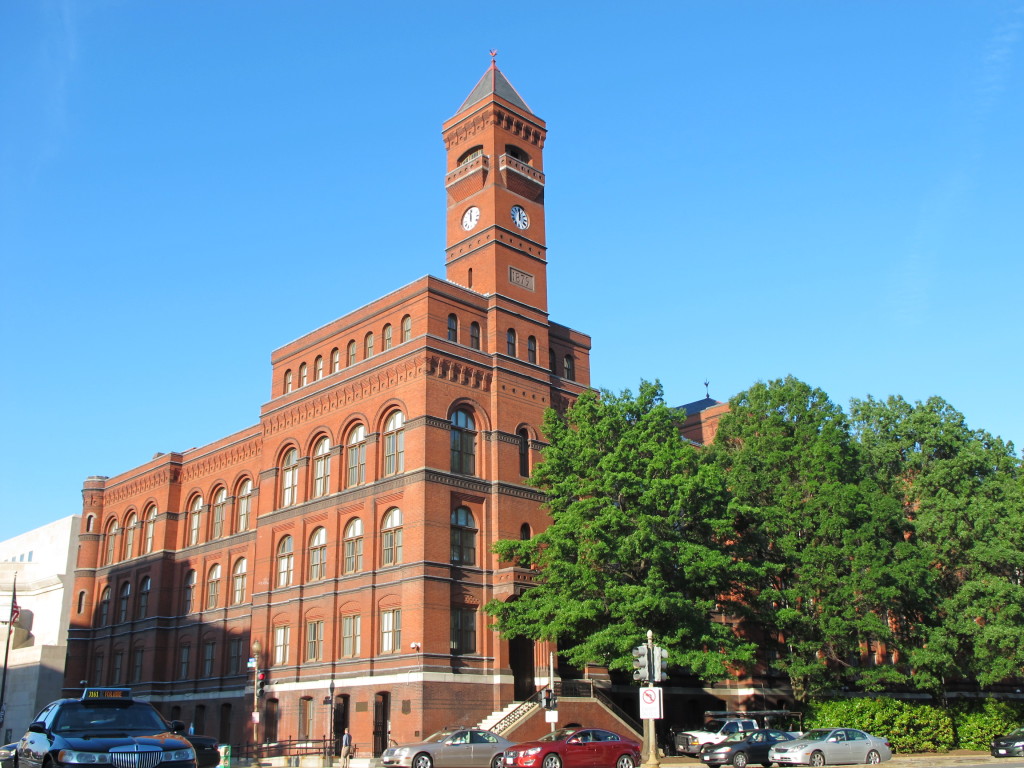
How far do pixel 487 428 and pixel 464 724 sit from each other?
1385cm

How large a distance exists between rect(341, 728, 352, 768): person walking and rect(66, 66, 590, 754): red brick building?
1178 mm

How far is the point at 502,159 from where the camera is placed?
5362 centimetres

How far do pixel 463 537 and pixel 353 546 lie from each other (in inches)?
236

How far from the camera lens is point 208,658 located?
57.9m

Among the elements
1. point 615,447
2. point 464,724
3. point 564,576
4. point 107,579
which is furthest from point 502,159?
point 107,579

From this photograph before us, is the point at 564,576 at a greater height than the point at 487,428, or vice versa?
the point at 487,428

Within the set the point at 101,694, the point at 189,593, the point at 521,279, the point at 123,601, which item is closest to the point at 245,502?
the point at 189,593

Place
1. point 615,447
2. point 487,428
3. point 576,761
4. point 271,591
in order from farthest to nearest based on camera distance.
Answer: point 271,591 < point 487,428 < point 615,447 < point 576,761

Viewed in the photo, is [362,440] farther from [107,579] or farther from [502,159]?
[107,579]

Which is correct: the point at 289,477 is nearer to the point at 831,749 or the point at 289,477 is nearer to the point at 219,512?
the point at 219,512

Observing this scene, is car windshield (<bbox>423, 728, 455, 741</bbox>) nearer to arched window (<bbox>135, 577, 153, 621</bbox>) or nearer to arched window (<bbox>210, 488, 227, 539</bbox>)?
arched window (<bbox>210, 488, 227, 539</bbox>)

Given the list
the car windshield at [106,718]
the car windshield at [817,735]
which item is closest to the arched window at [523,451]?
the car windshield at [817,735]

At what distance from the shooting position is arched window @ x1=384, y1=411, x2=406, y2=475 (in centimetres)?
4572

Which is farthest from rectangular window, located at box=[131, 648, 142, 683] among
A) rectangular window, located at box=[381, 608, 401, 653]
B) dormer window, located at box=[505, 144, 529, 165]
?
dormer window, located at box=[505, 144, 529, 165]
